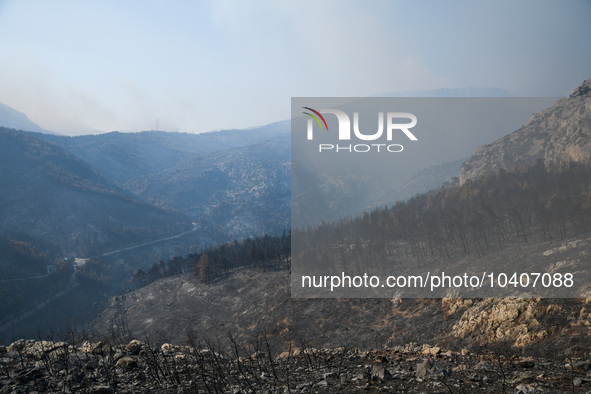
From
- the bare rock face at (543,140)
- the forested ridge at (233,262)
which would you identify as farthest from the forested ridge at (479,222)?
the forested ridge at (233,262)

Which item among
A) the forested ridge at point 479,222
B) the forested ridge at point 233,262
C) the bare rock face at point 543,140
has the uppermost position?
the bare rock face at point 543,140

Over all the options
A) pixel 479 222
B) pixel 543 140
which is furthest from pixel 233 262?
pixel 543 140

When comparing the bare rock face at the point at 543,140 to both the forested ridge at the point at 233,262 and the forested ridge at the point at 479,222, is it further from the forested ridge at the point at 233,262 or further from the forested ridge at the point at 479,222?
the forested ridge at the point at 233,262

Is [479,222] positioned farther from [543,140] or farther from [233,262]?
[543,140]

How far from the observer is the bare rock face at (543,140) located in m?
98.2

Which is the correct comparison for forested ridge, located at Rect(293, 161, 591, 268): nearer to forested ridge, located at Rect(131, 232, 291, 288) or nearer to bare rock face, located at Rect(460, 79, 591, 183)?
bare rock face, located at Rect(460, 79, 591, 183)

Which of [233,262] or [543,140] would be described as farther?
[543,140]

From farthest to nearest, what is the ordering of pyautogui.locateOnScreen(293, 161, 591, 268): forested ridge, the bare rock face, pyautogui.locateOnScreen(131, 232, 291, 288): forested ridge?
pyautogui.locateOnScreen(131, 232, 291, 288): forested ridge, the bare rock face, pyautogui.locateOnScreen(293, 161, 591, 268): forested ridge

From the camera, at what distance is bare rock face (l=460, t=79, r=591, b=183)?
98.2 meters

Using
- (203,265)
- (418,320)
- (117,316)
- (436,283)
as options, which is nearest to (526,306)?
(418,320)

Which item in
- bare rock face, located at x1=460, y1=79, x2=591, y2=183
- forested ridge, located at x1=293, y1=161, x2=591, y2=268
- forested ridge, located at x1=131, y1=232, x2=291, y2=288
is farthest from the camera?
forested ridge, located at x1=131, y1=232, x2=291, y2=288

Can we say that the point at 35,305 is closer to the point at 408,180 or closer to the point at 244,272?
the point at 244,272


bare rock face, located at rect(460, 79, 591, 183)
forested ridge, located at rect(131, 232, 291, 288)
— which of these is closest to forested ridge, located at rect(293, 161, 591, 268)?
bare rock face, located at rect(460, 79, 591, 183)

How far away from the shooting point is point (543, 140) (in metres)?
119
